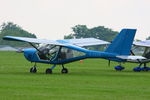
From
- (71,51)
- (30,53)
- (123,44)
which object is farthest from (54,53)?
(123,44)

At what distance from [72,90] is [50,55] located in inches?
384

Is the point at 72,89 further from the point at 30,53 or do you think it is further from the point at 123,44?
the point at 30,53

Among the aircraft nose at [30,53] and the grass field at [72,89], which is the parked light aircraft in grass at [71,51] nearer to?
the aircraft nose at [30,53]

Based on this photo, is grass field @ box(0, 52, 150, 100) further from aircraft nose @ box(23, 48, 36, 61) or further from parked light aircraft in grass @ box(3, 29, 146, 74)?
aircraft nose @ box(23, 48, 36, 61)

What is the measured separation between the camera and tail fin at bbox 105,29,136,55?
26.8m

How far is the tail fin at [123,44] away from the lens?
26.8 meters

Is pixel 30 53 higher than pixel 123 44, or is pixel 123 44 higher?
pixel 123 44

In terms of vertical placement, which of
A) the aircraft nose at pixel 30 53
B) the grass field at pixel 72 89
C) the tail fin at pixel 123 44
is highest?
the tail fin at pixel 123 44

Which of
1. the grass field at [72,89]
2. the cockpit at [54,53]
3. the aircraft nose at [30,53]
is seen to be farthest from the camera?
the aircraft nose at [30,53]

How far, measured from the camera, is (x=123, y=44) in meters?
26.9

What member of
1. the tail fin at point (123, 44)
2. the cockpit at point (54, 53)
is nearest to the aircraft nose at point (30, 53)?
the cockpit at point (54, 53)

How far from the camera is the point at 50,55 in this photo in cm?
2781

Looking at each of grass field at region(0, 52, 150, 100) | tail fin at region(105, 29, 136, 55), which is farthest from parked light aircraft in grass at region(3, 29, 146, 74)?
grass field at region(0, 52, 150, 100)

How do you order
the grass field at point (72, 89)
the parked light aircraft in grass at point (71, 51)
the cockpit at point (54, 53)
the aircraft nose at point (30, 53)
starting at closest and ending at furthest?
1. the grass field at point (72, 89)
2. the parked light aircraft in grass at point (71, 51)
3. the cockpit at point (54, 53)
4. the aircraft nose at point (30, 53)
